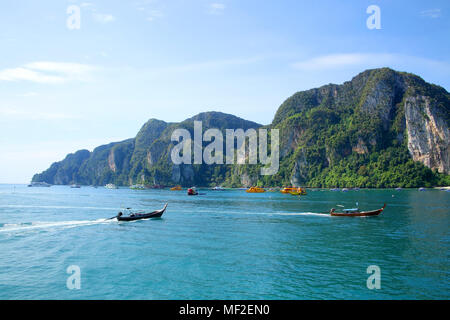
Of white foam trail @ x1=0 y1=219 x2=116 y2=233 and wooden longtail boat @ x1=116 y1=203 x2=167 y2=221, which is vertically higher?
wooden longtail boat @ x1=116 y1=203 x2=167 y2=221

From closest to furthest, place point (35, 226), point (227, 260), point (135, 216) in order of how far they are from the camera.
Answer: point (227, 260), point (35, 226), point (135, 216)

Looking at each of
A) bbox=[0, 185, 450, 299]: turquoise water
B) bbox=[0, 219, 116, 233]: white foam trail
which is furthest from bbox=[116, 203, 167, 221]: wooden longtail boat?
bbox=[0, 185, 450, 299]: turquoise water

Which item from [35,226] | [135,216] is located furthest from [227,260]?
[35,226]

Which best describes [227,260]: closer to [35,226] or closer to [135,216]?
[135,216]

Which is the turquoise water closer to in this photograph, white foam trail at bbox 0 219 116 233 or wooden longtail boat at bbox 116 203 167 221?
white foam trail at bbox 0 219 116 233

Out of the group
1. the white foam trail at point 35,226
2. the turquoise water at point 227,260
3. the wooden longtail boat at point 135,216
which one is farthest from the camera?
the wooden longtail boat at point 135,216

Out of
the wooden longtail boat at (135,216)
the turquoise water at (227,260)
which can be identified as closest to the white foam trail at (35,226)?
the turquoise water at (227,260)

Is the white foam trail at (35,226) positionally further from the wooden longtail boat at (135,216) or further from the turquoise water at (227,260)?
the wooden longtail boat at (135,216)

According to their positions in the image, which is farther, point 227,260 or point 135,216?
point 135,216

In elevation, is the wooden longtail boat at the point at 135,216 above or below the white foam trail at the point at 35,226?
above
